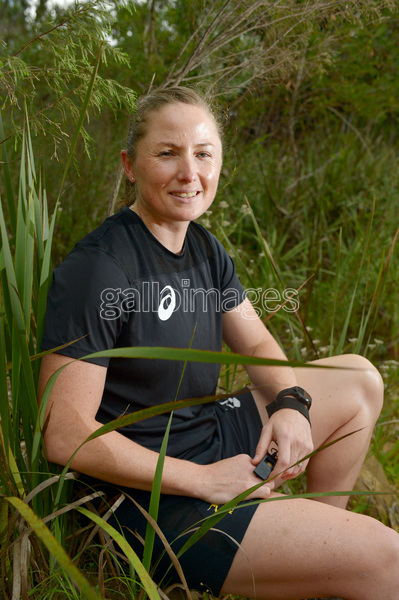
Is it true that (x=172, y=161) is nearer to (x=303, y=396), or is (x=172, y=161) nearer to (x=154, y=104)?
(x=154, y=104)

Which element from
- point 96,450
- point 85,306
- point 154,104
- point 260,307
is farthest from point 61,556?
point 260,307

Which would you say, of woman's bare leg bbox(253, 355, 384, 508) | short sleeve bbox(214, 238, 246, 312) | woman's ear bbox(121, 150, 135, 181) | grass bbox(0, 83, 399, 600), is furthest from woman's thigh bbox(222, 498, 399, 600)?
woman's ear bbox(121, 150, 135, 181)

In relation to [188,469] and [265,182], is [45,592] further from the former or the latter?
[265,182]

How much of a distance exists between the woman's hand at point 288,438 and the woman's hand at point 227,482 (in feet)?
0.40

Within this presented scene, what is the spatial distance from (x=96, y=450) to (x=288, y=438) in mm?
560

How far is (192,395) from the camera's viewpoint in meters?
1.58

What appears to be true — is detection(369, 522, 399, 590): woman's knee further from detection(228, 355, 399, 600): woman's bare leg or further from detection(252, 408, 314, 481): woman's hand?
detection(252, 408, 314, 481): woman's hand

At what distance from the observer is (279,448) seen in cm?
151

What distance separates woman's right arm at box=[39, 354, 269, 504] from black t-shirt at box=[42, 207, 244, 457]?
0.17 ft

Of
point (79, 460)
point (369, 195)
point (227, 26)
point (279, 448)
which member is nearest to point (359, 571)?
point (279, 448)

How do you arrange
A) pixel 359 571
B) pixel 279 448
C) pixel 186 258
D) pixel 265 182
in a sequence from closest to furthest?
pixel 359 571 → pixel 279 448 → pixel 186 258 → pixel 265 182

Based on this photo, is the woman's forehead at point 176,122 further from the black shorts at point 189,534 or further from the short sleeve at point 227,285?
the black shorts at point 189,534

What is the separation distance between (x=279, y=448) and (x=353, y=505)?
2.80 ft

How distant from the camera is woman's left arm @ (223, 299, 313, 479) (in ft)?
4.97
